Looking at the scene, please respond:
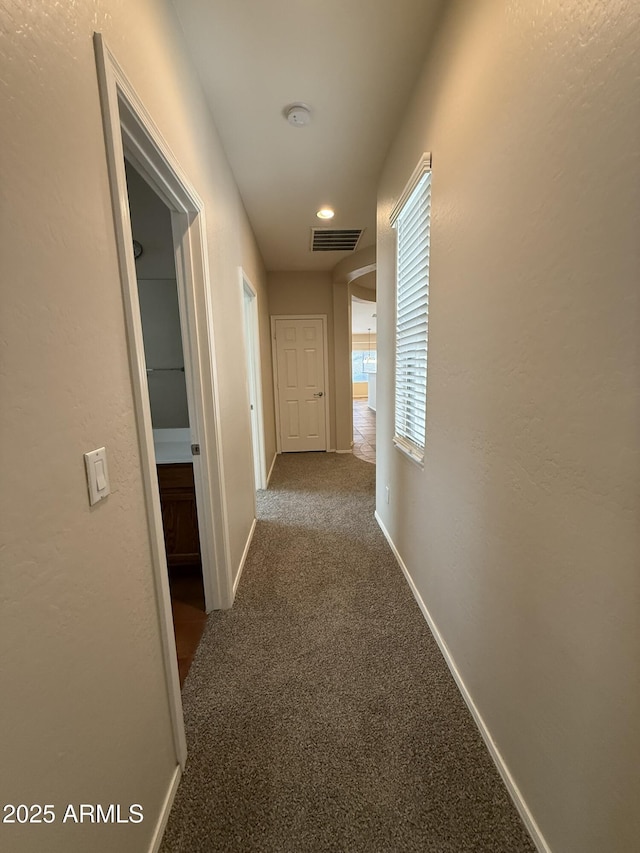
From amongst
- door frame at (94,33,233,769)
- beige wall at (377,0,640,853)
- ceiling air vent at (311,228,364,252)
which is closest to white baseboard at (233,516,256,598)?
door frame at (94,33,233,769)

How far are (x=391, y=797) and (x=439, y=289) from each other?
1.86 metres

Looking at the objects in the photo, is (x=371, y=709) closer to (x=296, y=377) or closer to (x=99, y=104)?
(x=99, y=104)

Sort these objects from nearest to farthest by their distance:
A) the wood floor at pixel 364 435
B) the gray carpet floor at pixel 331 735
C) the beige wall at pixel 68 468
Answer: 1. the beige wall at pixel 68 468
2. the gray carpet floor at pixel 331 735
3. the wood floor at pixel 364 435

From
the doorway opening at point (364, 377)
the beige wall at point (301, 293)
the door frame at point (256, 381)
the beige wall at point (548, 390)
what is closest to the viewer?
the beige wall at point (548, 390)

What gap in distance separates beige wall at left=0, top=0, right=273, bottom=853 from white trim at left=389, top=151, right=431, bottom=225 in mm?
1144

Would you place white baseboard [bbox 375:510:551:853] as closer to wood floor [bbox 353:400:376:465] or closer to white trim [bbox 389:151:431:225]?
white trim [bbox 389:151:431:225]

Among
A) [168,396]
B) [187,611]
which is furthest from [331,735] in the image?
[168,396]

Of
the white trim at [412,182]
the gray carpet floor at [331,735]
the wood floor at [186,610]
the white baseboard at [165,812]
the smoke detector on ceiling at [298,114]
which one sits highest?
the smoke detector on ceiling at [298,114]

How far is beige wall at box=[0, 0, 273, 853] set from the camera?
1.85 feet

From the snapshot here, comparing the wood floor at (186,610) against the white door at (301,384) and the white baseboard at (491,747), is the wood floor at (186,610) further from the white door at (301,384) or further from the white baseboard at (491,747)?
the white door at (301,384)

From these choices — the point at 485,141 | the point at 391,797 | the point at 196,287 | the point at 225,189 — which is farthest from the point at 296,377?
the point at 391,797

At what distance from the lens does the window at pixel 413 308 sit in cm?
171

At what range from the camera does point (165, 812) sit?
104 cm

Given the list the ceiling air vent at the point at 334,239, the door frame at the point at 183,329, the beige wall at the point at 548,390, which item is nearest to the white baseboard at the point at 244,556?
the door frame at the point at 183,329
